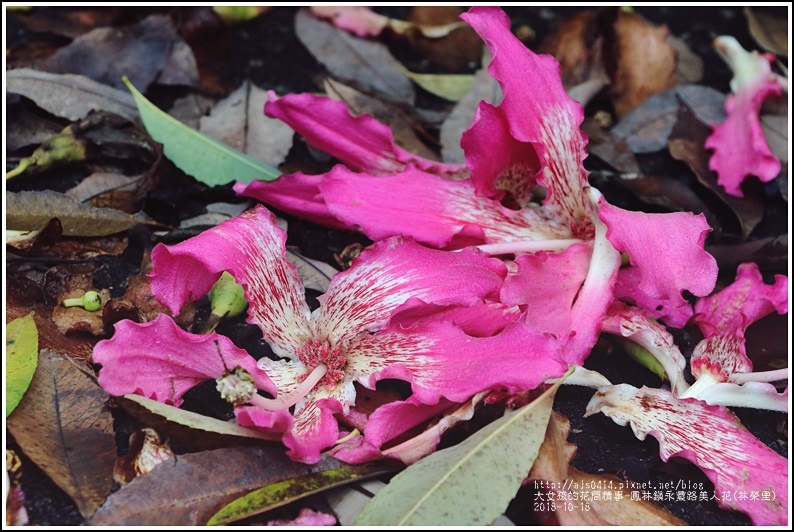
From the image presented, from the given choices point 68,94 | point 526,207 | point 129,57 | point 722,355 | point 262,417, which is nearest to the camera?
point 262,417

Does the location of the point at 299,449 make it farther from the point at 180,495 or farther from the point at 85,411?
the point at 85,411

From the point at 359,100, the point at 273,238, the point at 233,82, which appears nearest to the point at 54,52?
the point at 233,82

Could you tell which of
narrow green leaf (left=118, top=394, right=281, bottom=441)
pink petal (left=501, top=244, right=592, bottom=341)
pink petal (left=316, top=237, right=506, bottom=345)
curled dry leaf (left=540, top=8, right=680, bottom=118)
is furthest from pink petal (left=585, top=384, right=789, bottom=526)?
curled dry leaf (left=540, top=8, right=680, bottom=118)

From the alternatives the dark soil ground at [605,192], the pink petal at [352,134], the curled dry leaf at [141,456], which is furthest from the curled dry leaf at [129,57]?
the curled dry leaf at [141,456]

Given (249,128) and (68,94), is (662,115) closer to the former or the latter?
(249,128)

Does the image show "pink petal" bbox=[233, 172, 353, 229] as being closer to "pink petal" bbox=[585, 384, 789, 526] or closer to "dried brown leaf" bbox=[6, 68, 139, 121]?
"dried brown leaf" bbox=[6, 68, 139, 121]

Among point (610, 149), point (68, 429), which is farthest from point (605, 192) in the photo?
point (68, 429)
